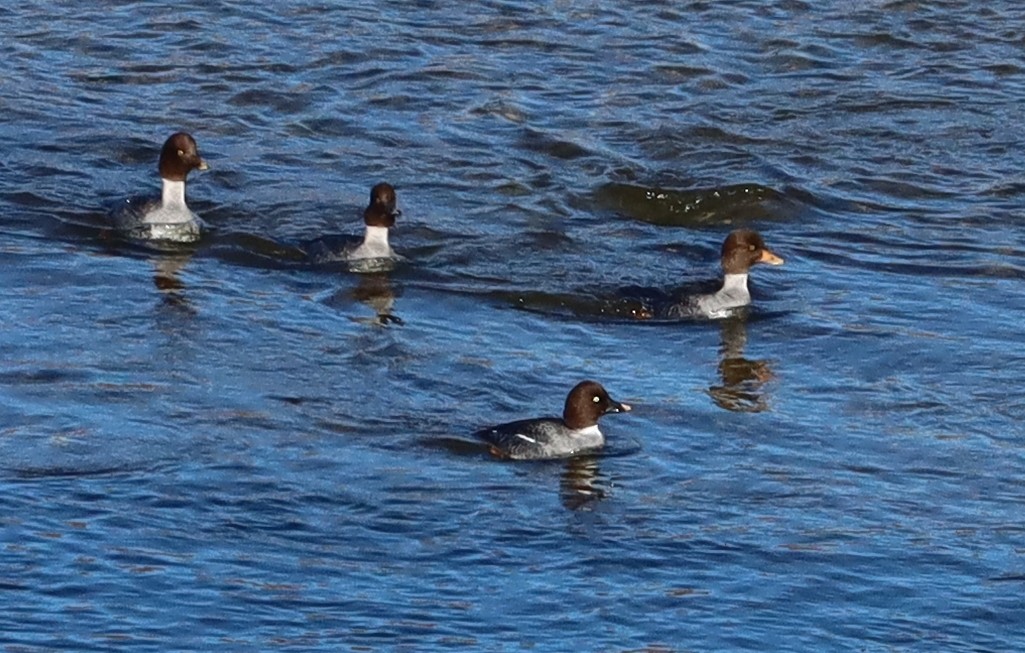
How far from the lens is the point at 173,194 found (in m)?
18.8

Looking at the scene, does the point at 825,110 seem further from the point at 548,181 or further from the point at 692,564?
the point at 692,564

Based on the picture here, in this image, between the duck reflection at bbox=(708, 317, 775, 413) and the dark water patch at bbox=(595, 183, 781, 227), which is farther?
the dark water patch at bbox=(595, 183, 781, 227)

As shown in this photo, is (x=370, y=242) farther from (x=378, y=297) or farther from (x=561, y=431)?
(x=561, y=431)

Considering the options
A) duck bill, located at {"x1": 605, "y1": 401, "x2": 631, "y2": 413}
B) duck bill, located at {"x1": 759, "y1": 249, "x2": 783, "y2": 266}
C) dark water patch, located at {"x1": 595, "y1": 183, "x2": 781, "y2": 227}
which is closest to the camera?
duck bill, located at {"x1": 605, "y1": 401, "x2": 631, "y2": 413}

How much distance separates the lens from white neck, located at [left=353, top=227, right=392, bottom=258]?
1792 centimetres

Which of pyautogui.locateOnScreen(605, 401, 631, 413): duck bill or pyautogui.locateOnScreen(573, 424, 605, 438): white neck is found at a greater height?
pyautogui.locateOnScreen(605, 401, 631, 413): duck bill

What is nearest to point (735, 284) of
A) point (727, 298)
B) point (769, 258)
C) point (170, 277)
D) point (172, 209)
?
point (727, 298)

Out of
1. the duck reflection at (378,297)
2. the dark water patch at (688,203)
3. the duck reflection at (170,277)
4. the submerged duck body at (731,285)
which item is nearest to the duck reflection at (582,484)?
the duck reflection at (378,297)

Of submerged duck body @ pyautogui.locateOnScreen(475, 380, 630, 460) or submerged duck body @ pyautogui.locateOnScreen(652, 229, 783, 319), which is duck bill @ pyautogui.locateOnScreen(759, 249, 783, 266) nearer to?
submerged duck body @ pyautogui.locateOnScreen(652, 229, 783, 319)

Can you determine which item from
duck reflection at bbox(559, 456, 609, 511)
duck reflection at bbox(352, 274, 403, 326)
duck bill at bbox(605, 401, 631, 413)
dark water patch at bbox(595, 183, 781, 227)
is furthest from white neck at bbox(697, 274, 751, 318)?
duck reflection at bbox(559, 456, 609, 511)

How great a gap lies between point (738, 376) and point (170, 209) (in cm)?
531

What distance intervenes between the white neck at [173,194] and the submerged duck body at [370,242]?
132 centimetres

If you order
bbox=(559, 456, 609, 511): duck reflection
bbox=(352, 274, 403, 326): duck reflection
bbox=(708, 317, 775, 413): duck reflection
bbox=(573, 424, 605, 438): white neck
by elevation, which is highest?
bbox=(352, 274, 403, 326): duck reflection

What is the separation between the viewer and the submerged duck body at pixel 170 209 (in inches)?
730
